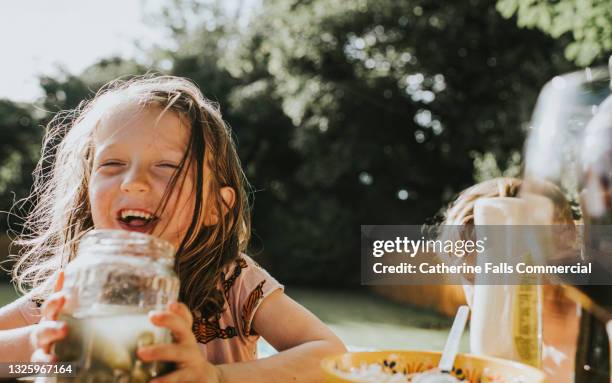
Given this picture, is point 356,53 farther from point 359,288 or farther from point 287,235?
point 359,288

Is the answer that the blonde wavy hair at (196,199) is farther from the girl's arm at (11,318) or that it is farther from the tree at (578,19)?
the tree at (578,19)

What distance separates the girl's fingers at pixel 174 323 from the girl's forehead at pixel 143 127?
19.4 inches

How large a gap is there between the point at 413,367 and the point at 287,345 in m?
0.33

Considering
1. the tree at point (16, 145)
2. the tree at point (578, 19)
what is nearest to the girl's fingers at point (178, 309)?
the tree at point (578, 19)

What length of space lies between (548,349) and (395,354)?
620 millimetres

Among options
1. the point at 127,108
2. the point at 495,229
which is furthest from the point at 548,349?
the point at 127,108

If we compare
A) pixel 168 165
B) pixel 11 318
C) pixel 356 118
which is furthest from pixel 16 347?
pixel 356 118

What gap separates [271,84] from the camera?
1309 cm

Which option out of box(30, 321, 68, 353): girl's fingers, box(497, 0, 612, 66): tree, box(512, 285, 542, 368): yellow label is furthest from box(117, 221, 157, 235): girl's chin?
box(497, 0, 612, 66): tree

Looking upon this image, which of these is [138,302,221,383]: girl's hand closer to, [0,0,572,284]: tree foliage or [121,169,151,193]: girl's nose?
[121,169,151,193]: girl's nose

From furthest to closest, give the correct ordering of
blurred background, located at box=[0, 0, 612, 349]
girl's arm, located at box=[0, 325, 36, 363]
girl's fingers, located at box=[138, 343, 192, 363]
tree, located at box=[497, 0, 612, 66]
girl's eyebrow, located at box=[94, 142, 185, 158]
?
blurred background, located at box=[0, 0, 612, 349] → tree, located at box=[497, 0, 612, 66] → girl's eyebrow, located at box=[94, 142, 185, 158] → girl's arm, located at box=[0, 325, 36, 363] → girl's fingers, located at box=[138, 343, 192, 363]

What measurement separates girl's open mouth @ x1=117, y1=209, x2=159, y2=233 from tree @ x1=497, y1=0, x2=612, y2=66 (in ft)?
12.1

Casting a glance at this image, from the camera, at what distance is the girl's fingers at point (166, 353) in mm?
523

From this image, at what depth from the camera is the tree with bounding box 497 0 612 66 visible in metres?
3.79
